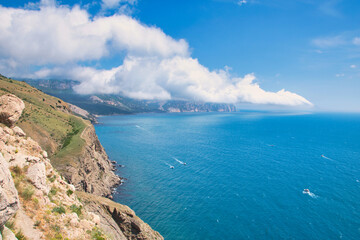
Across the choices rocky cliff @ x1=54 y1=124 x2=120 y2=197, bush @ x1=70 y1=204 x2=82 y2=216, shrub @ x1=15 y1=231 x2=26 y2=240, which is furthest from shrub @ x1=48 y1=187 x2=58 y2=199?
rocky cliff @ x1=54 y1=124 x2=120 y2=197

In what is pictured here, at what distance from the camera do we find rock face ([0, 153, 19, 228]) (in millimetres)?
11680

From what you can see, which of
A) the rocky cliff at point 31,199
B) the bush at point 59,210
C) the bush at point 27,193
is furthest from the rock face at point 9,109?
the bush at point 59,210

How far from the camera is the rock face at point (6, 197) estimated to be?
38.3 feet

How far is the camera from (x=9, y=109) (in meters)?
22.5

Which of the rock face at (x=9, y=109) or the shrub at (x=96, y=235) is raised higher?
the rock face at (x=9, y=109)

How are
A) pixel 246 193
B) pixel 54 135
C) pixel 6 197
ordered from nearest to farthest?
pixel 6 197 → pixel 246 193 → pixel 54 135

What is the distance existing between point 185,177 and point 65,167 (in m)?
51.9

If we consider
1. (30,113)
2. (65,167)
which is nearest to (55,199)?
(65,167)

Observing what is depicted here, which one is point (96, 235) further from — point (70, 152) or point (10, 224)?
point (70, 152)

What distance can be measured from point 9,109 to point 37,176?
349 inches

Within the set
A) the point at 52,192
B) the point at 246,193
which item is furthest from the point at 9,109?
the point at 246,193

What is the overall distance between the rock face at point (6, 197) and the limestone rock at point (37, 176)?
8.37 meters

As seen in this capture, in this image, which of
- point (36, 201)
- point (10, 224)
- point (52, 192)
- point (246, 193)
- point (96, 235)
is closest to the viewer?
point (10, 224)

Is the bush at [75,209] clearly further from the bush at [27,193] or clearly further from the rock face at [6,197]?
the rock face at [6,197]
